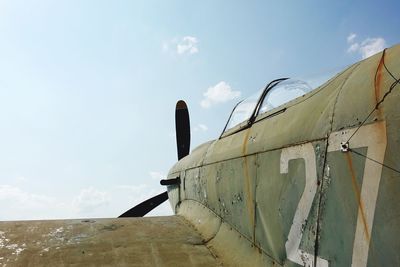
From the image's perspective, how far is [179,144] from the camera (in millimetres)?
10500

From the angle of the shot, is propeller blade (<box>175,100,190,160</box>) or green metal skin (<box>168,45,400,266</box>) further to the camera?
propeller blade (<box>175,100,190,160</box>)

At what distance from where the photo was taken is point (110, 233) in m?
4.78

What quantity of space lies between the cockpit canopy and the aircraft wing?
1471mm

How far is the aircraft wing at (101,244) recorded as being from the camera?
3.99 metres

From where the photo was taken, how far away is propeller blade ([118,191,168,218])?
376 inches

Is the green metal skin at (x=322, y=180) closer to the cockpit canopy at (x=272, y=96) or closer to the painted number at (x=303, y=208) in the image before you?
the painted number at (x=303, y=208)

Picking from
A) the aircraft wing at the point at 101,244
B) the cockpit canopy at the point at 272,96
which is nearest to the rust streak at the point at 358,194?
the cockpit canopy at the point at 272,96

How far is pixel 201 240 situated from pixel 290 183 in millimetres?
2177

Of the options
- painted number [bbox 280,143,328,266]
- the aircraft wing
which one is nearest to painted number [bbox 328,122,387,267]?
painted number [bbox 280,143,328,266]

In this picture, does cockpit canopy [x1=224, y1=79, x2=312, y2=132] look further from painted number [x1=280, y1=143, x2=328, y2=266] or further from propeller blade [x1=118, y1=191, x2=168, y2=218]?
propeller blade [x1=118, y1=191, x2=168, y2=218]

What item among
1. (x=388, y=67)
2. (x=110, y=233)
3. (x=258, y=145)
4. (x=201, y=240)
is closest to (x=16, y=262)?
(x=110, y=233)

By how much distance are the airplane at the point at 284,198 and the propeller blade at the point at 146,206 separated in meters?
3.68

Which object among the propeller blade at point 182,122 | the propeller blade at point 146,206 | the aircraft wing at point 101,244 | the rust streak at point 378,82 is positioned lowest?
the aircraft wing at point 101,244

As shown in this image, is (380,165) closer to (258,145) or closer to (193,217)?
(258,145)
